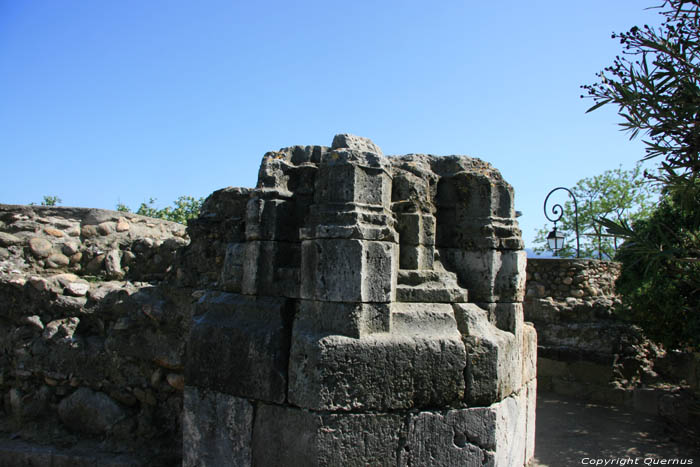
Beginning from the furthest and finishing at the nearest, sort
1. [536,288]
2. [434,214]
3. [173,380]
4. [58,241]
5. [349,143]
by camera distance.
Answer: [536,288] < [58,241] < [173,380] < [434,214] < [349,143]

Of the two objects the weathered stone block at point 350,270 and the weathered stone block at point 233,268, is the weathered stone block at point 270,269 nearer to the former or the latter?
the weathered stone block at point 233,268

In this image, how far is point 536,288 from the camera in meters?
9.26

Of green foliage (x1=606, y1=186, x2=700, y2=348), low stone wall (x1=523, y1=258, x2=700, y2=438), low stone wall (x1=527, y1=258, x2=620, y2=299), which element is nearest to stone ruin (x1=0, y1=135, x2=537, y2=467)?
green foliage (x1=606, y1=186, x2=700, y2=348)

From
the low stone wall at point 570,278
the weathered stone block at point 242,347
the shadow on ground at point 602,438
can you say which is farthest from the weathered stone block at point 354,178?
the low stone wall at point 570,278

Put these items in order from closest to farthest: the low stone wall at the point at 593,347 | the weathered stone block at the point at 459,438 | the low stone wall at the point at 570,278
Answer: the weathered stone block at the point at 459,438 < the low stone wall at the point at 593,347 < the low stone wall at the point at 570,278

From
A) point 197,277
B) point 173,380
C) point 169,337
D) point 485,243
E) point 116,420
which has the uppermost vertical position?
point 485,243

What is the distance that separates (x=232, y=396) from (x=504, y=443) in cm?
167

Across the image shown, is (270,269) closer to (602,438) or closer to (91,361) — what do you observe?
(91,361)

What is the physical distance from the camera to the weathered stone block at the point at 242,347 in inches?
115

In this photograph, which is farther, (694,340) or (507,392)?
(694,340)

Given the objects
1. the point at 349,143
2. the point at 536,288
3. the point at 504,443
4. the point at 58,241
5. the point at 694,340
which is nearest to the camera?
the point at 504,443

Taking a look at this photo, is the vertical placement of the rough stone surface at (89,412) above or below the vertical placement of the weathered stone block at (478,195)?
below

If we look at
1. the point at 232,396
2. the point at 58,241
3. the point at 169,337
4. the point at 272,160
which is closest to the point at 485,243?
the point at 272,160

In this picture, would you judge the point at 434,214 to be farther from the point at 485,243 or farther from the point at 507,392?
the point at 507,392
